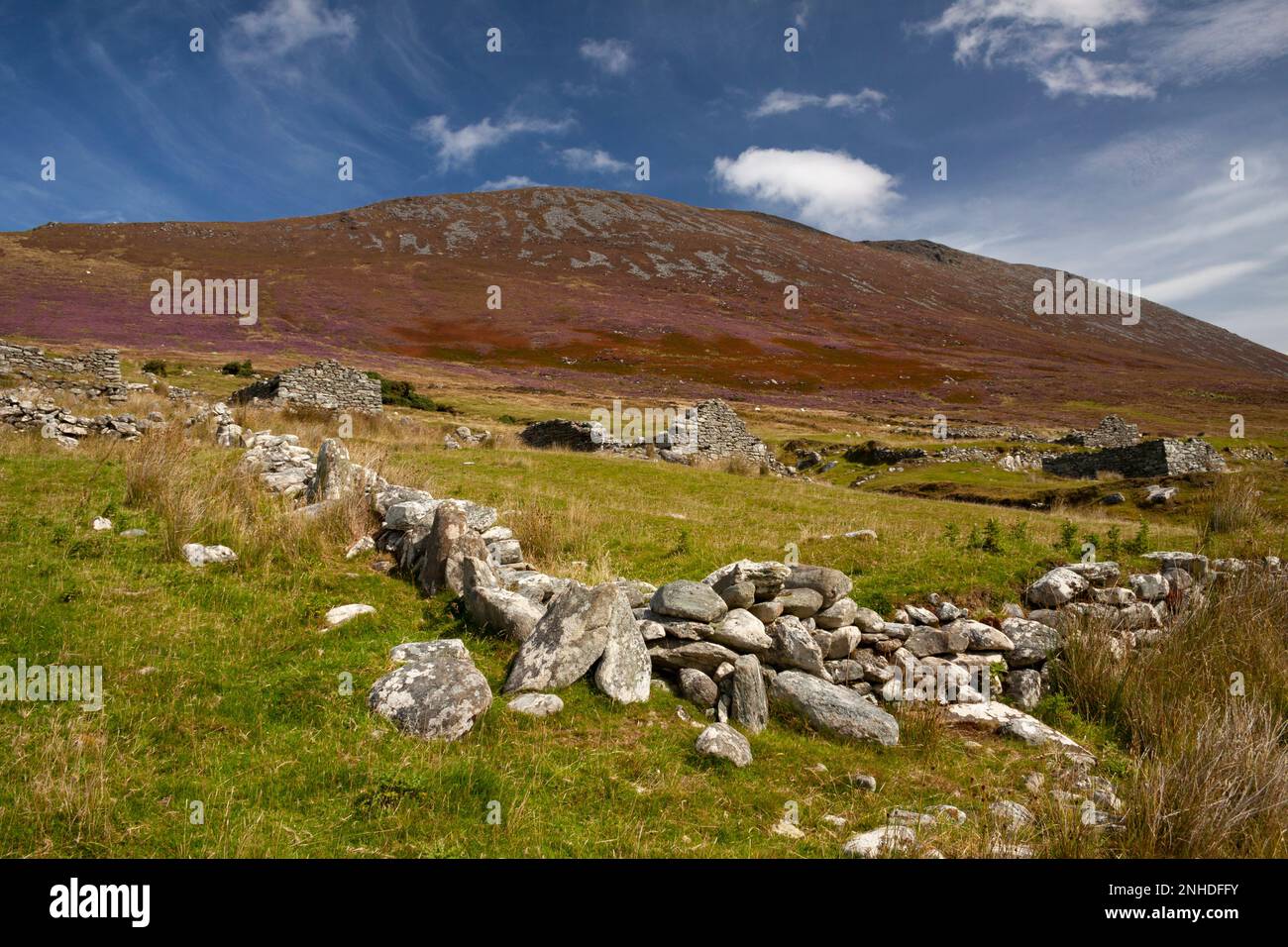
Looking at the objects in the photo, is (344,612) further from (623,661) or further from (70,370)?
(70,370)

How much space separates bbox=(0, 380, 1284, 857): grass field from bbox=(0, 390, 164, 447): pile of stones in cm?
549

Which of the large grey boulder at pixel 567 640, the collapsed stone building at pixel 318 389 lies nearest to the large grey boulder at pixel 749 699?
the large grey boulder at pixel 567 640

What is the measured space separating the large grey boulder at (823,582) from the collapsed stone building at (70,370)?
25848 millimetres

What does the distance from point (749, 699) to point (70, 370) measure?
34.2 m

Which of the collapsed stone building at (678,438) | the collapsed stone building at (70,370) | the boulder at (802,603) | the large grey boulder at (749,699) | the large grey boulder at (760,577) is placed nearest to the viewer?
the large grey boulder at (749,699)

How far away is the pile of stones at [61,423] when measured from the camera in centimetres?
1530

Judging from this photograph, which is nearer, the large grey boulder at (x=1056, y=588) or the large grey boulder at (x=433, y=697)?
the large grey boulder at (x=433, y=697)

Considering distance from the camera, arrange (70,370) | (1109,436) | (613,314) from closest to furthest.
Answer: (70,370), (1109,436), (613,314)

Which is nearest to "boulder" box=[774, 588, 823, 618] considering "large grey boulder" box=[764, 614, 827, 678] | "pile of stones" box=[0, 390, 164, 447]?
"large grey boulder" box=[764, 614, 827, 678]

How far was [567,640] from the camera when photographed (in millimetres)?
6406

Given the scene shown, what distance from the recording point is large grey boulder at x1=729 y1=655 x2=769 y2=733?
6160mm

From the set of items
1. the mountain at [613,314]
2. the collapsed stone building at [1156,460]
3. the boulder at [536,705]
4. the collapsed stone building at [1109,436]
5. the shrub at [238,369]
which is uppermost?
the mountain at [613,314]

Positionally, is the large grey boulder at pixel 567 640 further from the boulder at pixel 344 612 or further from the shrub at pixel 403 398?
the shrub at pixel 403 398

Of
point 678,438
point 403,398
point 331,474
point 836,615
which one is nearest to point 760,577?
point 836,615
